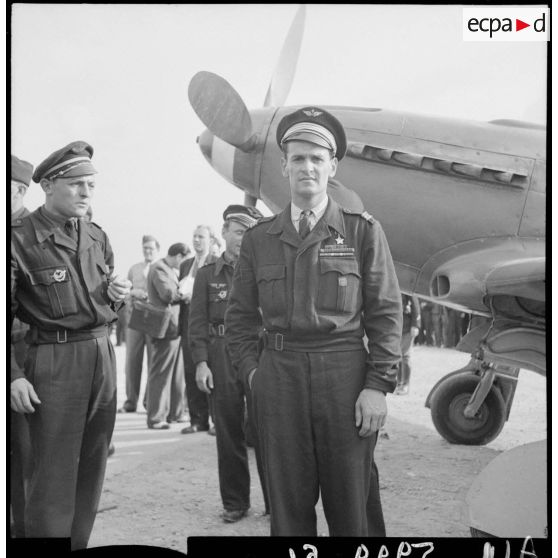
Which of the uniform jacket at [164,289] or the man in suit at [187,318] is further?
the uniform jacket at [164,289]

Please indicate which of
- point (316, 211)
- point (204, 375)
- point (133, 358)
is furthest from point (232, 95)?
point (133, 358)

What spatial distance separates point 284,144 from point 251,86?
0.74 meters

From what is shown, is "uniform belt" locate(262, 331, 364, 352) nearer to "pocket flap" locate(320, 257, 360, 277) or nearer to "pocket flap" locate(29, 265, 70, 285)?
"pocket flap" locate(320, 257, 360, 277)

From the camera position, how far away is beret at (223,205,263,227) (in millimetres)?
3215

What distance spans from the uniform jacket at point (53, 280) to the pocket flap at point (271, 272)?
72 centimetres

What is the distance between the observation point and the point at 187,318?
4055 millimetres

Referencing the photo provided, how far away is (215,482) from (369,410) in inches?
64.8

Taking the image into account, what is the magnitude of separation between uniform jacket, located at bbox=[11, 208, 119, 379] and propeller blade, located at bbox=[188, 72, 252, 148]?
0.87m

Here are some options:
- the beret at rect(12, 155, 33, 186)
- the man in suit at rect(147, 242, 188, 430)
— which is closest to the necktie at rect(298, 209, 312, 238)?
the man in suit at rect(147, 242, 188, 430)

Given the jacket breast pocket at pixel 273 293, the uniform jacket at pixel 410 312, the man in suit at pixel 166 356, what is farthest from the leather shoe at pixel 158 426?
the jacket breast pocket at pixel 273 293

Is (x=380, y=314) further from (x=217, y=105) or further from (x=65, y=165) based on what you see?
(x=65, y=165)

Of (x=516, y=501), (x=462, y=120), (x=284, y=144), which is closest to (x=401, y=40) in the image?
(x=462, y=120)

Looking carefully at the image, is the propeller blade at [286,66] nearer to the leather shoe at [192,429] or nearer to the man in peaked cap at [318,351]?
the man in peaked cap at [318,351]

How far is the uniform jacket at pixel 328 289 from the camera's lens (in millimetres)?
2322
